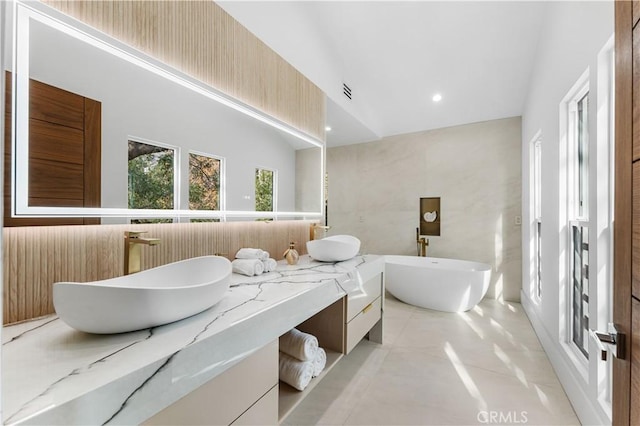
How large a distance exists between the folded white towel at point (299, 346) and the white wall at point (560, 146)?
137cm

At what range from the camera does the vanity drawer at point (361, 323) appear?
5.57 feet

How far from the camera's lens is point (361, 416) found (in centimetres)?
151

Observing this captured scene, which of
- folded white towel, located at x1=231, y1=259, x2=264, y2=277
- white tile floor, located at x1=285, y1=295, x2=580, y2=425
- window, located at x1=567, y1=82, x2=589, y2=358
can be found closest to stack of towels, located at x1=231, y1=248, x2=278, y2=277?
folded white towel, located at x1=231, y1=259, x2=264, y2=277

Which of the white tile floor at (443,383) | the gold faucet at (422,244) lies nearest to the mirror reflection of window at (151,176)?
the white tile floor at (443,383)

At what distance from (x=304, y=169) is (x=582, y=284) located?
2060 millimetres

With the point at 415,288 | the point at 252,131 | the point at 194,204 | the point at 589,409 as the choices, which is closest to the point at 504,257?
the point at 415,288

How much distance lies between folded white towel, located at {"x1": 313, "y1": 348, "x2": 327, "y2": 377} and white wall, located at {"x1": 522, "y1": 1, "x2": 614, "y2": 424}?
131 cm

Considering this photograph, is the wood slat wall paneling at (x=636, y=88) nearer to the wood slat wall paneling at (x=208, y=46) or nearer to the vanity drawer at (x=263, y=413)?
the vanity drawer at (x=263, y=413)

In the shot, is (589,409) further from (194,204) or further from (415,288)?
(194,204)

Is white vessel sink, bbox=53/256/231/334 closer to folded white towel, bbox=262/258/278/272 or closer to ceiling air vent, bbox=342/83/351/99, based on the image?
folded white towel, bbox=262/258/278/272

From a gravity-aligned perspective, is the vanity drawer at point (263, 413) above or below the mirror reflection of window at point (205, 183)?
below

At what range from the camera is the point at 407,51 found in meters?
2.77

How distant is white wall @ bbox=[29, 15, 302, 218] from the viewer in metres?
0.98

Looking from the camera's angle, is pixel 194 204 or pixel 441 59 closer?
pixel 194 204
